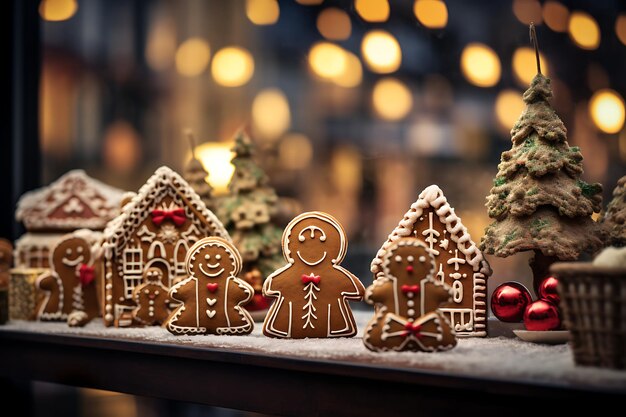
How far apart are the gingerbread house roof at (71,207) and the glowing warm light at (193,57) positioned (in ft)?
3.83

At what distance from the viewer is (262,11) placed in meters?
3.69

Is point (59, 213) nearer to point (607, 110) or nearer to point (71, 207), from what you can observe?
point (71, 207)

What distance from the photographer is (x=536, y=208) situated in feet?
6.86

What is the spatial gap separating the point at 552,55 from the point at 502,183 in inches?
35.1

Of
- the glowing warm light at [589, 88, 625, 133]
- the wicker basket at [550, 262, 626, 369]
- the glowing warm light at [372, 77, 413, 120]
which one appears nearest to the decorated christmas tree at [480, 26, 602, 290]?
the wicker basket at [550, 262, 626, 369]

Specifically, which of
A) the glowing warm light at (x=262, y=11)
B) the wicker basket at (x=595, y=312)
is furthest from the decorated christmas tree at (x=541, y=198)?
the glowing warm light at (x=262, y=11)

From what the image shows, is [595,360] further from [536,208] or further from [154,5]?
[154,5]

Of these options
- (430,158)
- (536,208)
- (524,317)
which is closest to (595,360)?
(524,317)

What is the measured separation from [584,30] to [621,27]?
0.13 meters

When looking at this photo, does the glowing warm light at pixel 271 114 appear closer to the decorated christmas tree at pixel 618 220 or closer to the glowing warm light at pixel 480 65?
the glowing warm light at pixel 480 65

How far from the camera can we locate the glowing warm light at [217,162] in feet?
12.1

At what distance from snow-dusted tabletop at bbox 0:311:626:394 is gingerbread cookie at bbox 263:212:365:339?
0.05 m

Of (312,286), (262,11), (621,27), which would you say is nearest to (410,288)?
(312,286)

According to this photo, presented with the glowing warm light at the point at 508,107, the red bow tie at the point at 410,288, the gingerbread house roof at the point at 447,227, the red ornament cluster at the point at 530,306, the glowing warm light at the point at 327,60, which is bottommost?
the red ornament cluster at the point at 530,306
